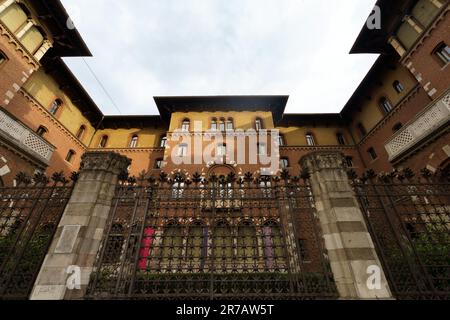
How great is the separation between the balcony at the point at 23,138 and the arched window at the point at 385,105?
21.7 m

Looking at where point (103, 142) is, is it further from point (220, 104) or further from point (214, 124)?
point (220, 104)

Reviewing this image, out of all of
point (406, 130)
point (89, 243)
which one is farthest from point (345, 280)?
point (406, 130)

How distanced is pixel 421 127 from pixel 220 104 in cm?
1401

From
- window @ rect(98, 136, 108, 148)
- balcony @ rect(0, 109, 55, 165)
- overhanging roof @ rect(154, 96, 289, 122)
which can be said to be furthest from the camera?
window @ rect(98, 136, 108, 148)

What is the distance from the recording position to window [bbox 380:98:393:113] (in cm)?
1578

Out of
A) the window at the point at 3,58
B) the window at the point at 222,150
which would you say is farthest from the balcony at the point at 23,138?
the window at the point at 222,150

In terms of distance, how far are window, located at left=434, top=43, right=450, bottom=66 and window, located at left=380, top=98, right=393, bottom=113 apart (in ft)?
16.7

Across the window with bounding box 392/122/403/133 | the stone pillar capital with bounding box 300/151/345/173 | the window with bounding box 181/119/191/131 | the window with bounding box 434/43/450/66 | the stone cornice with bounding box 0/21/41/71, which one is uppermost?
the window with bounding box 181/119/191/131

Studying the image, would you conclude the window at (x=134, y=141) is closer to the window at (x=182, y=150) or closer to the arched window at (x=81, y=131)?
the arched window at (x=81, y=131)

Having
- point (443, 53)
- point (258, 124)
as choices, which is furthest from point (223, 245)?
point (258, 124)

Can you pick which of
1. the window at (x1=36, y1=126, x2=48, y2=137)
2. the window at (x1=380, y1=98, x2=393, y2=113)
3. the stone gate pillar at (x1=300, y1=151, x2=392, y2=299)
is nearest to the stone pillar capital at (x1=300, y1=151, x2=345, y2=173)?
the stone gate pillar at (x1=300, y1=151, x2=392, y2=299)

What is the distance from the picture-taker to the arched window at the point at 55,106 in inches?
619

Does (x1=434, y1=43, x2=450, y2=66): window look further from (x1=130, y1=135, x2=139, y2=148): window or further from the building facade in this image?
(x1=130, y1=135, x2=139, y2=148): window

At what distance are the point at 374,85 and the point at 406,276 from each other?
16729mm
